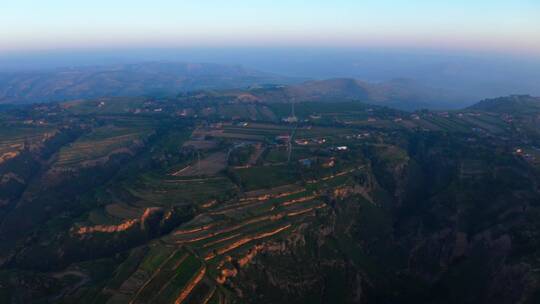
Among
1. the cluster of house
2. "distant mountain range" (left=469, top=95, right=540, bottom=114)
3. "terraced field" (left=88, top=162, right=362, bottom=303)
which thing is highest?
"distant mountain range" (left=469, top=95, right=540, bottom=114)

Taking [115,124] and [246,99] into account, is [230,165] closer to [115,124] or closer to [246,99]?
[115,124]

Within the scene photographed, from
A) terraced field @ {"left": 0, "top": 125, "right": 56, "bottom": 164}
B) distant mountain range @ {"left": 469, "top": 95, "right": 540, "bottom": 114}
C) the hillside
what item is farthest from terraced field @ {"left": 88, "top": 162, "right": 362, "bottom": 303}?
distant mountain range @ {"left": 469, "top": 95, "right": 540, "bottom": 114}

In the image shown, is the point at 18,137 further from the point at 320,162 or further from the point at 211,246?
the point at 320,162

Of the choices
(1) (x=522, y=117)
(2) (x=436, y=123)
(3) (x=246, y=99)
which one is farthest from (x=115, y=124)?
(1) (x=522, y=117)

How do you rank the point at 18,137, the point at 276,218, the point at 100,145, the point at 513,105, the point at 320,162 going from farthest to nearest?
the point at 513,105 < the point at 18,137 < the point at 100,145 < the point at 320,162 < the point at 276,218

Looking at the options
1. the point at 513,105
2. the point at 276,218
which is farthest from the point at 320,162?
the point at 513,105

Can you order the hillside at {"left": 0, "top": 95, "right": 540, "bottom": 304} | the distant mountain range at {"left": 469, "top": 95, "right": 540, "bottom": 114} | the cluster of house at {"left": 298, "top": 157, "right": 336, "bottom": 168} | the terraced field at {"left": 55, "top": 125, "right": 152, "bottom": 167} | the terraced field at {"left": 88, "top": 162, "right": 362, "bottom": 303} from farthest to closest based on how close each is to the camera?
the distant mountain range at {"left": 469, "top": 95, "right": 540, "bottom": 114}
the terraced field at {"left": 55, "top": 125, "right": 152, "bottom": 167}
the cluster of house at {"left": 298, "top": 157, "right": 336, "bottom": 168}
the hillside at {"left": 0, "top": 95, "right": 540, "bottom": 304}
the terraced field at {"left": 88, "top": 162, "right": 362, "bottom": 303}

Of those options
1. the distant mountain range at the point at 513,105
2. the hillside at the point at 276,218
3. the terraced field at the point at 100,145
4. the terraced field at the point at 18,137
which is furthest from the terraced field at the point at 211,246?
the distant mountain range at the point at 513,105

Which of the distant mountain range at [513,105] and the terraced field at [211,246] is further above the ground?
the distant mountain range at [513,105]

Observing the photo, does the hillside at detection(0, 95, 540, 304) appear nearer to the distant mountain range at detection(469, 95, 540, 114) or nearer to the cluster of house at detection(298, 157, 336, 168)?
the cluster of house at detection(298, 157, 336, 168)

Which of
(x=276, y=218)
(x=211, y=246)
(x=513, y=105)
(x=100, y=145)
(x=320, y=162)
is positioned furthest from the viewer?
(x=513, y=105)

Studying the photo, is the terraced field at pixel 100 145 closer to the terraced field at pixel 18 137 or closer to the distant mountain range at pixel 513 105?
the terraced field at pixel 18 137

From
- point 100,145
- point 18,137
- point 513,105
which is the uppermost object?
point 513,105

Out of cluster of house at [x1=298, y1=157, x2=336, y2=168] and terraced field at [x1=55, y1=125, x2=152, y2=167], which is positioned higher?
cluster of house at [x1=298, y1=157, x2=336, y2=168]
